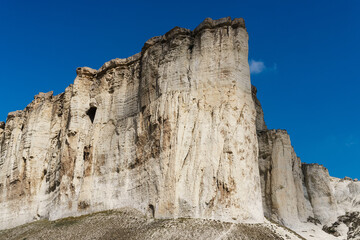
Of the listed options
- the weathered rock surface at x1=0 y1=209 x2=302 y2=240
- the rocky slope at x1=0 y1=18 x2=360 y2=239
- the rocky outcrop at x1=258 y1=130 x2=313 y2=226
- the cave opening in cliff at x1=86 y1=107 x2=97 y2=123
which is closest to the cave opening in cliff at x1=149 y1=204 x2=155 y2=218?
the rocky slope at x1=0 y1=18 x2=360 y2=239

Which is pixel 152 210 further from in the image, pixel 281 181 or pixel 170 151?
pixel 281 181

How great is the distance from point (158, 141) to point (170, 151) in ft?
5.14

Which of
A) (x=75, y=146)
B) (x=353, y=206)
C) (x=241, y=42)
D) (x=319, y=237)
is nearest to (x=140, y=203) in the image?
(x=75, y=146)

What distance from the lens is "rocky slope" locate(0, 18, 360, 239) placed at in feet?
88.8

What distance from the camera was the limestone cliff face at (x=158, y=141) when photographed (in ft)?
87.9

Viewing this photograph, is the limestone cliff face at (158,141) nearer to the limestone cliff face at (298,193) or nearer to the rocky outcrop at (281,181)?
the rocky outcrop at (281,181)

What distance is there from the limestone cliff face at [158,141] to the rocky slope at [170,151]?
0.27 ft

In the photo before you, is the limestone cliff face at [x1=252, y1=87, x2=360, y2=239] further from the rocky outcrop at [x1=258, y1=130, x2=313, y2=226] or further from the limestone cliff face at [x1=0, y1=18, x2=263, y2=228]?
the limestone cliff face at [x1=0, y1=18, x2=263, y2=228]

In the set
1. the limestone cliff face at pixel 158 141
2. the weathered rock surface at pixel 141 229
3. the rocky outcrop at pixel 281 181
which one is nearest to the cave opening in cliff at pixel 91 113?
the limestone cliff face at pixel 158 141

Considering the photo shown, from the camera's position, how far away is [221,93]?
29203 mm

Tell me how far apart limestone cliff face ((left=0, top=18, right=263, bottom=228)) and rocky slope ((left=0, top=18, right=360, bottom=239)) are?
0.08 meters

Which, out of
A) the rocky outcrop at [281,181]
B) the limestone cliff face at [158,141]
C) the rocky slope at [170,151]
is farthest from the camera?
the rocky outcrop at [281,181]

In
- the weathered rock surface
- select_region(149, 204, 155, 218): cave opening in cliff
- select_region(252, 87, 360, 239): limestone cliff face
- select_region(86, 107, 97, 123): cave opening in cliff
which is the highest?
select_region(86, 107, 97, 123): cave opening in cliff

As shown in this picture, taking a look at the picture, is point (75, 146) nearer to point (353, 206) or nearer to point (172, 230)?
point (172, 230)
